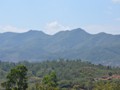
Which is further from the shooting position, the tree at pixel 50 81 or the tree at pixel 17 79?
the tree at pixel 50 81

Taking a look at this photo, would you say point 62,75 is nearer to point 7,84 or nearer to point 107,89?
point 107,89

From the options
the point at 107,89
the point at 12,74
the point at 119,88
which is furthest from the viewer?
the point at 119,88

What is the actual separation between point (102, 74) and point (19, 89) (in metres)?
149

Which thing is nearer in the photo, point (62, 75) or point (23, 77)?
point (23, 77)

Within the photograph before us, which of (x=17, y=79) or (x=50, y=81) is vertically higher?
(x=17, y=79)

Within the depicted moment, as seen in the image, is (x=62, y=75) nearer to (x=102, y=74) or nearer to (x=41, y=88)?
(x=102, y=74)

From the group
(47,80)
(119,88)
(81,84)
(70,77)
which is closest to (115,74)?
(70,77)

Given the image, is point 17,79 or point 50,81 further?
point 50,81

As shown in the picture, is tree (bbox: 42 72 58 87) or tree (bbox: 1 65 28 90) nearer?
tree (bbox: 1 65 28 90)

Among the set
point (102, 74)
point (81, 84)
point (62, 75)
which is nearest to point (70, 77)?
point (62, 75)

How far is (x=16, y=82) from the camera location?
180ft

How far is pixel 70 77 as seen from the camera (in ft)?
632

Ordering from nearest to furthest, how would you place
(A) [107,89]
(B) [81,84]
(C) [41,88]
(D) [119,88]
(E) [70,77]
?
(C) [41,88] < (A) [107,89] < (D) [119,88] < (B) [81,84] < (E) [70,77]

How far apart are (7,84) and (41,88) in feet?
33.7
